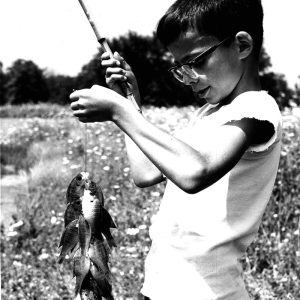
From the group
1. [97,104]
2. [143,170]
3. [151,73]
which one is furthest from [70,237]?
[151,73]

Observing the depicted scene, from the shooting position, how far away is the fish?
134 centimetres

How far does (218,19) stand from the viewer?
1445 mm

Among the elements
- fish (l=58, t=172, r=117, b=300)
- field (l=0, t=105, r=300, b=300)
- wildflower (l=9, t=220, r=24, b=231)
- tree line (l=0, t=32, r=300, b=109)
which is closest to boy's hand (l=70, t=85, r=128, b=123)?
fish (l=58, t=172, r=117, b=300)

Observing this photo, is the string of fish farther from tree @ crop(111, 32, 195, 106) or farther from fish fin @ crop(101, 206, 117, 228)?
tree @ crop(111, 32, 195, 106)

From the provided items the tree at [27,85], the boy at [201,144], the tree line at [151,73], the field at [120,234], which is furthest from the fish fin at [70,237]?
the tree at [27,85]

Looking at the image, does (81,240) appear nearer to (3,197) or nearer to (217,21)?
(217,21)

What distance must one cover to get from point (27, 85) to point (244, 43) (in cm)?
6071

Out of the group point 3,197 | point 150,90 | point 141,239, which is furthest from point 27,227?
point 150,90

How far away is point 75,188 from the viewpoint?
135cm

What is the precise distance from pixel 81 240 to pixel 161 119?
677 cm

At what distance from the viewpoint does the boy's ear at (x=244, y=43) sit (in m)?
1.44

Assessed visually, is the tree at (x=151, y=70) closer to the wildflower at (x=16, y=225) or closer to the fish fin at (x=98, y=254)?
the wildflower at (x=16, y=225)

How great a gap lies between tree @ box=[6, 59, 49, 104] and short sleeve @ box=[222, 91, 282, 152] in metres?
59.2

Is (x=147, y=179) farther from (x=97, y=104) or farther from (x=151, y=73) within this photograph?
(x=151, y=73)
